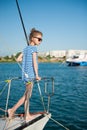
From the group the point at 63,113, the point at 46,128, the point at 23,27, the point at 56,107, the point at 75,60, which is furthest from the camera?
the point at 75,60

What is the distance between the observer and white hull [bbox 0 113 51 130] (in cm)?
596

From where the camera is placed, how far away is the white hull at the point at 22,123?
596 centimetres

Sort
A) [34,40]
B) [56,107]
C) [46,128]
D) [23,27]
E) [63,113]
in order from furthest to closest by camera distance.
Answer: [56,107] → [63,113] → [46,128] → [23,27] → [34,40]

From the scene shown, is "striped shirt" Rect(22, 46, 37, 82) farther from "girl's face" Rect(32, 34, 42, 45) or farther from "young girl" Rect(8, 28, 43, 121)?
"girl's face" Rect(32, 34, 42, 45)

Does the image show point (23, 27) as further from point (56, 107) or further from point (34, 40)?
point (56, 107)

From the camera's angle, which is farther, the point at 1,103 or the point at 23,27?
the point at 1,103

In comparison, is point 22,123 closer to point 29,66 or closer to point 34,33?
point 29,66

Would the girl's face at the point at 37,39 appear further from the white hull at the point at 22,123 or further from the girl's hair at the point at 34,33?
the white hull at the point at 22,123

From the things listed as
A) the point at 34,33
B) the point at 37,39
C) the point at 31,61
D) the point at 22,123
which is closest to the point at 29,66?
the point at 31,61

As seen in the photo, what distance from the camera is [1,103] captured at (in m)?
15.1

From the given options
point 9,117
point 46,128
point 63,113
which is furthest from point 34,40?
point 63,113

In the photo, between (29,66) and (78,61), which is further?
(78,61)

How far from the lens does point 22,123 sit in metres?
6.14

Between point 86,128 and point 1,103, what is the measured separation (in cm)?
699
